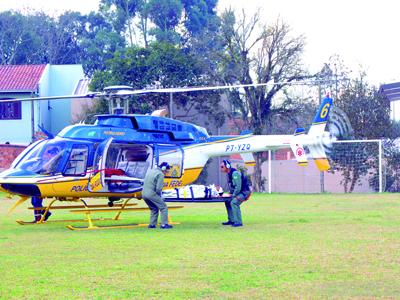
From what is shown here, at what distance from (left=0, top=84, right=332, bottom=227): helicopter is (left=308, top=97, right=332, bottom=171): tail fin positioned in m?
0.14

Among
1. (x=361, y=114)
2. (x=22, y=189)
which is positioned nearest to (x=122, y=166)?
(x=22, y=189)

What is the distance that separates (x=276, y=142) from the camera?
23.1m

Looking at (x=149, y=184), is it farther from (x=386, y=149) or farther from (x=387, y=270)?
(x=386, y=149)

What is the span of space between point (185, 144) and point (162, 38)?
5584 cm

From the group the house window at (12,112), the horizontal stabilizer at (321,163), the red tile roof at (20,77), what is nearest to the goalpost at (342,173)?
the horizontal stabilizer at (321,163)

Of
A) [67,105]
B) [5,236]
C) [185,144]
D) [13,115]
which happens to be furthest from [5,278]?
[67,105]

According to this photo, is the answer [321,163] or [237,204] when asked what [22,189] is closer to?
[237,204]

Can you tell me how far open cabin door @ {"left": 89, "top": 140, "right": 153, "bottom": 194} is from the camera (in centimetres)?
2069

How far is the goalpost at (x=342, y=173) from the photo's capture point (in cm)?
4166

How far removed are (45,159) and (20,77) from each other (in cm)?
3785

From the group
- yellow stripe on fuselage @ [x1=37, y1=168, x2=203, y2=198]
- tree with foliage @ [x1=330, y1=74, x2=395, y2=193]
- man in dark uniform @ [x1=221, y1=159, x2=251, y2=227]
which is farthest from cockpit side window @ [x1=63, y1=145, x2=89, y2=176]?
tree with foliage @ [x1=330, y1=74, x2=395, y2=193]

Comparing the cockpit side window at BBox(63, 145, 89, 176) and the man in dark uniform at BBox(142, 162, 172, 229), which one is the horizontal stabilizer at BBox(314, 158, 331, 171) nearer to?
the man in dark uniform at BBox(142, 162, 172, 229)

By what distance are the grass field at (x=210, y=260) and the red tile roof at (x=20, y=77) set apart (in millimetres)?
34229

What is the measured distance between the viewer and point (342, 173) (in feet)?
143
